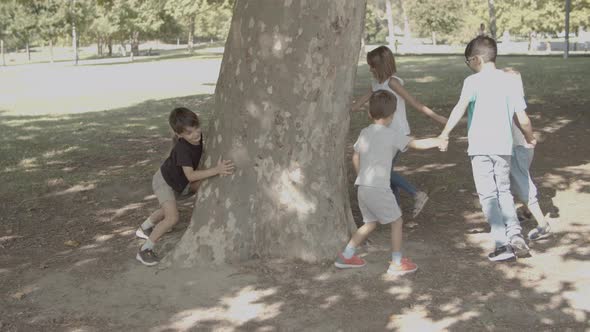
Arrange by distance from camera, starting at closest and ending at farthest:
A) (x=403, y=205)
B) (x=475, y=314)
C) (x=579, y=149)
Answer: (x=475, y=314) < (x=403, y=205) < (x=579, y=149)

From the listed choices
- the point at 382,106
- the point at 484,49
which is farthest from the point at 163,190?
the point at 484,49

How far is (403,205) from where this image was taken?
7.25 m

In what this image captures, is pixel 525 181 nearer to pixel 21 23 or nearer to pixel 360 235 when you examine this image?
pixel 360 235

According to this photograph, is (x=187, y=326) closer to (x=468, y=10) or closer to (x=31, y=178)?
(x=31, y=178)

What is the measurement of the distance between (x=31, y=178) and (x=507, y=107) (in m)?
6.64

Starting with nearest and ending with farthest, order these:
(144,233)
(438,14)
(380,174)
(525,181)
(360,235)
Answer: (380,174), (360,235), (525,181), (144,233), (438,14)

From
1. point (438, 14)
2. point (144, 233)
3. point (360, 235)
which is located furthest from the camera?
point (438, 14)

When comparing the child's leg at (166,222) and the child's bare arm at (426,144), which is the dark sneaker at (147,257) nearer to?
the child's leg at (166,222)

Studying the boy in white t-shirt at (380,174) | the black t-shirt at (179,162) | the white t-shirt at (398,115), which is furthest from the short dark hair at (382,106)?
the black t-shirt at (179,162)

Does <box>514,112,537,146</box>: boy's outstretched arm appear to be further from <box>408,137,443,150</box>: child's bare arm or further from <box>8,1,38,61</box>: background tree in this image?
<box>8,1,38,61</box>: background tree

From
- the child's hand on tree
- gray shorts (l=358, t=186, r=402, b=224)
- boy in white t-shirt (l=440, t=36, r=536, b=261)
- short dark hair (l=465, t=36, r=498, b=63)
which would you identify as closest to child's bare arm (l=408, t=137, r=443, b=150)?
boy in white t-shirt (l=440, t=36, r=536, b=261)

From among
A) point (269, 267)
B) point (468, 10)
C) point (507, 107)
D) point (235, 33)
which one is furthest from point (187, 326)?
point (468, 10)

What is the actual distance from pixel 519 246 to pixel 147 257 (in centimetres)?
291

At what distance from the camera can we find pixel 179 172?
577cm
